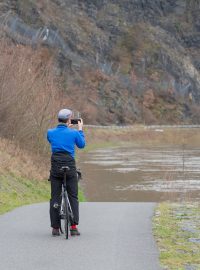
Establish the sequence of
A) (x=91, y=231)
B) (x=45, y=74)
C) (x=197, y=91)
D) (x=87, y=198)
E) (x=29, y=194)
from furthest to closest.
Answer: (x=197, y=91) → (x=45, y=74) → (x=87, y=198) → (x=29, y=194) → (x=91, y=231)

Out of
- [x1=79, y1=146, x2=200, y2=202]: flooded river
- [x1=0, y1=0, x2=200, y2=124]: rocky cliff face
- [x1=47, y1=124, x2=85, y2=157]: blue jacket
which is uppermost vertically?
[x1=0, y1=0, x2=200, y2=124]: rocky cliff face

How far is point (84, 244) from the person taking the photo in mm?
10711

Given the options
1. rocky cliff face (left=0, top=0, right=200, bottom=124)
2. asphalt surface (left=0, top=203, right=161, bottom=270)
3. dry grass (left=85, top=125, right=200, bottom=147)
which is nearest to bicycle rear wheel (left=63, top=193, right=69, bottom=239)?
asphalt surface (left=0, top=203, right=161, bottom=270)

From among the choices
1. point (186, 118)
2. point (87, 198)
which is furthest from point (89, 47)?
point (87, 198)

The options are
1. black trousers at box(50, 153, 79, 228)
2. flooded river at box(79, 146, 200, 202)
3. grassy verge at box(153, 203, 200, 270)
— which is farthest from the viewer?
flooded river at box(79, 146, 200, 202)

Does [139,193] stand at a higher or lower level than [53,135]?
lower

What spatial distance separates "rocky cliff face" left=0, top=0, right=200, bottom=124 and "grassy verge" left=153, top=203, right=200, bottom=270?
67287 millimetres

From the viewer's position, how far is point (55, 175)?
1136cm

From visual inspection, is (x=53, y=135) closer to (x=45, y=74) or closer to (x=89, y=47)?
(x=45, y=74)

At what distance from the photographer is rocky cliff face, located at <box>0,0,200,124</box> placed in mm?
97938

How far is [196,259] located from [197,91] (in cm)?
10832

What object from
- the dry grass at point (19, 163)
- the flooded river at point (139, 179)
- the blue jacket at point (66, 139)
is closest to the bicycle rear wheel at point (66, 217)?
the blue jacket at point (66, 139)

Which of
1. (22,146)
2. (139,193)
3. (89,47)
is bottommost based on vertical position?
(139,193)

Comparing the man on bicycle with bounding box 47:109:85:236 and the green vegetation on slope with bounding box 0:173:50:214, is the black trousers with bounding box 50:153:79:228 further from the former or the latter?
the green vegetation on slope with bounding box 0:173:50:214
